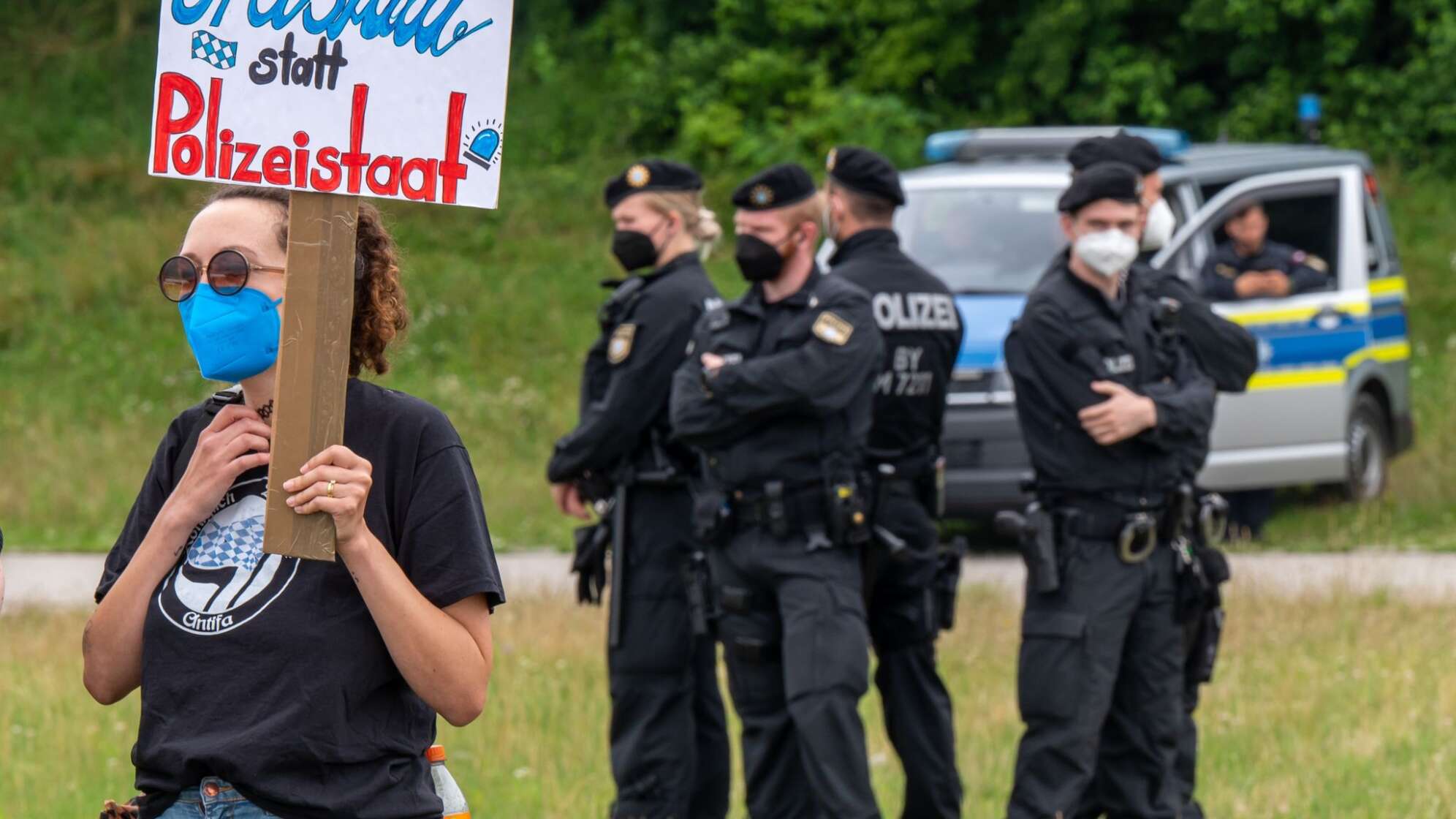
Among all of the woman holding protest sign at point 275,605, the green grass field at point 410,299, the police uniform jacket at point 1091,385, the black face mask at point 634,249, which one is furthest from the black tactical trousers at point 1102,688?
the green grass field at point 410,299

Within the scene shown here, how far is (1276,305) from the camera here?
36.0ft

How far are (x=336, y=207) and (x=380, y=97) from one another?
170 mm

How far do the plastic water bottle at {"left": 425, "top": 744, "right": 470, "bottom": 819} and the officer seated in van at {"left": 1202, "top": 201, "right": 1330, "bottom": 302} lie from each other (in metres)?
8.59

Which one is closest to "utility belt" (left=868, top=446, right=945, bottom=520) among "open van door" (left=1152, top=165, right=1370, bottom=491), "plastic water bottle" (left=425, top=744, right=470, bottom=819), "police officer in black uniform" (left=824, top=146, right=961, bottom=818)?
"police officer in black uniform" (left=824, top=146, right=961, bottom=818)

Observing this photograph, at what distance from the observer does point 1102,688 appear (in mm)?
5227

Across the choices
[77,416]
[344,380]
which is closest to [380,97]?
[344,380]

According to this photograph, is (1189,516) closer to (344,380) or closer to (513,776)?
(513,776)

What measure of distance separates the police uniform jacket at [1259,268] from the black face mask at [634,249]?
5529 mm

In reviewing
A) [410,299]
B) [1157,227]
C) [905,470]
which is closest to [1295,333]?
[1157,227]

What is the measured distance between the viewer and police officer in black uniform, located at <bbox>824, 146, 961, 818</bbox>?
19.0 ft

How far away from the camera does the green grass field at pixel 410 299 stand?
1339 cm

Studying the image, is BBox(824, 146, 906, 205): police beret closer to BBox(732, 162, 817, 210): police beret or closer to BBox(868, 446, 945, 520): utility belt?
BBox(732, 162, 817, 210): police beret

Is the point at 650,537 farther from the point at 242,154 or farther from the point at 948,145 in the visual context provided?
the point at 948,145

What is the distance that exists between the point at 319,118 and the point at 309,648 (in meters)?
0.72
